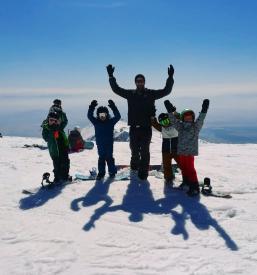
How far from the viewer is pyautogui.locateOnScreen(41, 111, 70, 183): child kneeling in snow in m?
10.3

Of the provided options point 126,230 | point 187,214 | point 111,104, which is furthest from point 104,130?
point 126,230

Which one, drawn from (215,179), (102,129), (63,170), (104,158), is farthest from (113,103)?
(215,179)

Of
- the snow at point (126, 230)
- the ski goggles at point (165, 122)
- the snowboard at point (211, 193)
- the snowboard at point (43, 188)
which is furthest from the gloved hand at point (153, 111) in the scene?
the snowboard at point (43, 188)

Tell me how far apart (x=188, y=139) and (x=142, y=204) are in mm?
2013

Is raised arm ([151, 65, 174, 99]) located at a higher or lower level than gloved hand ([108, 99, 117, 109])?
higher

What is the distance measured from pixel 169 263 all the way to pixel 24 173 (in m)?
8.97

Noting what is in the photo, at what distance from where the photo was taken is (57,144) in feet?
34.0

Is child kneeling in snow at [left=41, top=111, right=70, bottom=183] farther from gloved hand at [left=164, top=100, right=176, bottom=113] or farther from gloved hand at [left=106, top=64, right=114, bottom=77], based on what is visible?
gloved hand at [left=164, top=100, right=176, bottom=113]

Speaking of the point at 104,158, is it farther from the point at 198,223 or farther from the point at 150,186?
the point at 198,223

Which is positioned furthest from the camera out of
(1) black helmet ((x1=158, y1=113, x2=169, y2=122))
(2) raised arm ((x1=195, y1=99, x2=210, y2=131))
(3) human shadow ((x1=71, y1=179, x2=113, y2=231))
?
(1) black helmet ((x1=158, y1=113, x2=169, y2=122))

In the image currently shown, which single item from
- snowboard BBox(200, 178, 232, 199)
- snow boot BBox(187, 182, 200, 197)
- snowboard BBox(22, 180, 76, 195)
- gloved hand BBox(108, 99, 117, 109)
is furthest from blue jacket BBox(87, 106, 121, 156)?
snowboard BBox(200, 178, 232, 199)

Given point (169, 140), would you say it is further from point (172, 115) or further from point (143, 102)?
point (143, 102)

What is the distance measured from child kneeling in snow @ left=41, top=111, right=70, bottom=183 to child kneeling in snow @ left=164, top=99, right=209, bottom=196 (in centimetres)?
334

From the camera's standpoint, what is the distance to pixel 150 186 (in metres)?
9.62
